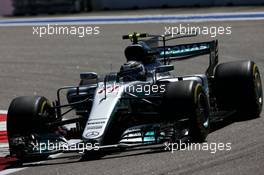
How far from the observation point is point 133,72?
1082 cm

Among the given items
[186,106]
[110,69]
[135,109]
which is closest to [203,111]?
[186,106]

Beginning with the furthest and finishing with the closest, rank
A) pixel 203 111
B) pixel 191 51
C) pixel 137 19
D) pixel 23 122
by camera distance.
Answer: pixel 137 19 → pixel 191 51 → pixel 203 111 → pixel 23 122

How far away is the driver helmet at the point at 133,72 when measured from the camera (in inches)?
424

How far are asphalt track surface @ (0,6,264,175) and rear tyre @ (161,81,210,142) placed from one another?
0.85 feet

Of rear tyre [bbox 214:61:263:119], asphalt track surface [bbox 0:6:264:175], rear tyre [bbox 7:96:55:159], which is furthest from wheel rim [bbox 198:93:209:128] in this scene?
rear tyre [bbox 7:96:55:159]

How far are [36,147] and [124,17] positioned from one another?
20424 mm

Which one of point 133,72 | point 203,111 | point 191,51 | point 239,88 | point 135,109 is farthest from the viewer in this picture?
point 191,51

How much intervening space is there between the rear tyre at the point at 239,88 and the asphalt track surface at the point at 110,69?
0.26 metres

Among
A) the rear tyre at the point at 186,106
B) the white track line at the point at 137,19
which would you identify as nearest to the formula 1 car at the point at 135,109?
the rear tyre at the point at 186,106

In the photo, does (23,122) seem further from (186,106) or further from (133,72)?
(186,106)

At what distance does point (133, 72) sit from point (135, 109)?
601 millimetres

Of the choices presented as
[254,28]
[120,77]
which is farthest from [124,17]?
[120,77]

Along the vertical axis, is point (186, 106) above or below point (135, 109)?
above

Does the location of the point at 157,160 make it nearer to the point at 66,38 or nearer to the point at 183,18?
the point at 66,38
